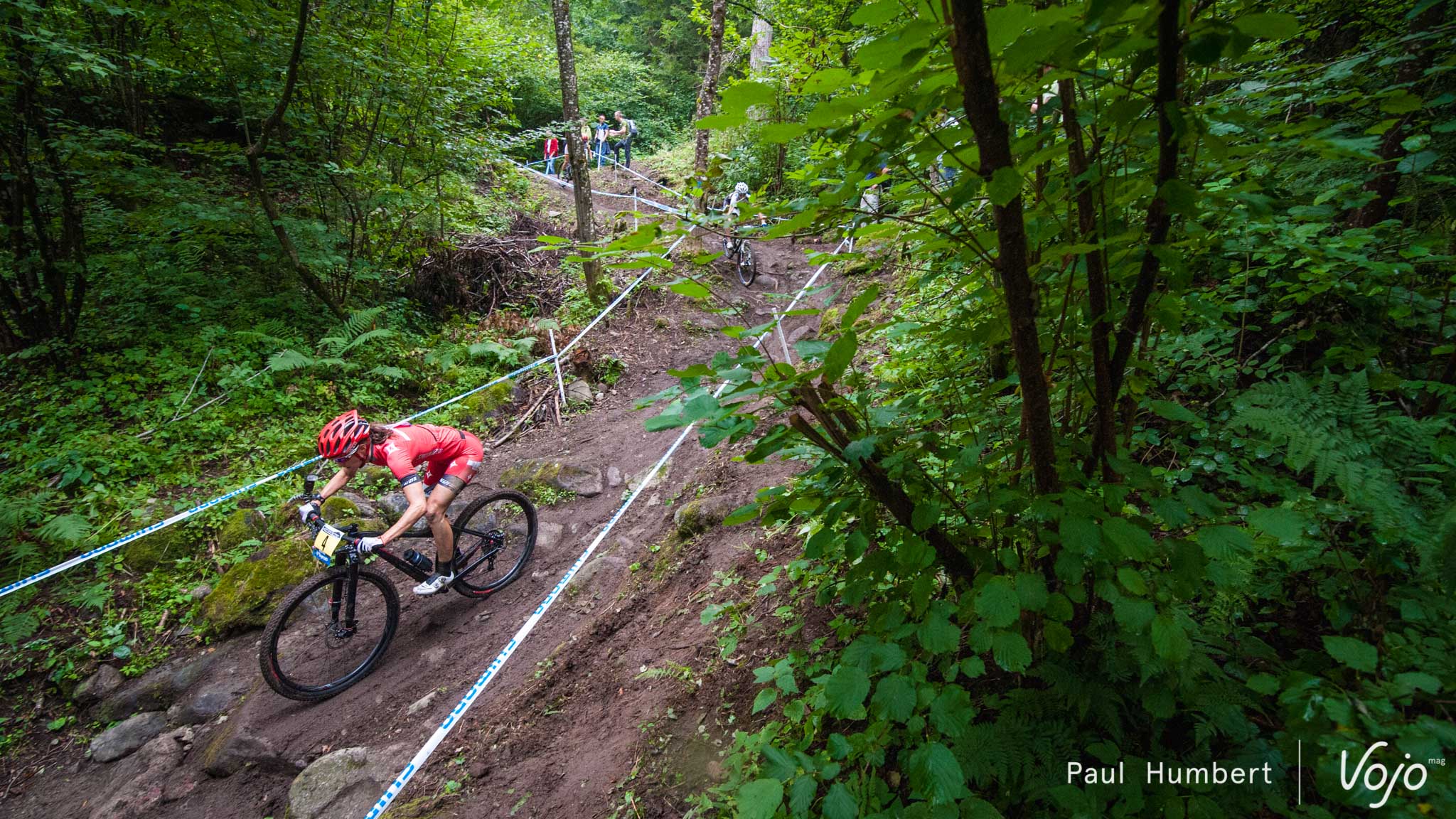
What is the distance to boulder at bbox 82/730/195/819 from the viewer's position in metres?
3.63

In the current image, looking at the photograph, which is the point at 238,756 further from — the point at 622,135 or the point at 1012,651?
the point at 622,135

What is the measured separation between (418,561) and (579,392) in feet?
12.6

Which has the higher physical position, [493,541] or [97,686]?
[493,541]

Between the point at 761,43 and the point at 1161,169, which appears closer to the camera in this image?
the point at 1161,169

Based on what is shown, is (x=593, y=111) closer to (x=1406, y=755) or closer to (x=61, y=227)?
(x=61, y=227)

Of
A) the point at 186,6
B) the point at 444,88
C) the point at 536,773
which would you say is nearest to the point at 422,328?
the point at 444,88

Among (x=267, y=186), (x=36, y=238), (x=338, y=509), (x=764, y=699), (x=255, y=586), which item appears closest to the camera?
(x=764, y=699)

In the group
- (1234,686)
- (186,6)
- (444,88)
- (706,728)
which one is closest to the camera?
(1234,686)

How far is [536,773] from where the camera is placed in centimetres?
299

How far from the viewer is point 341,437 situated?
13.6 ft

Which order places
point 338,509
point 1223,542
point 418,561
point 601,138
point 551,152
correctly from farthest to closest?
point 551,152, point 601,138, point 338,509, point 418,561, point 1223,542

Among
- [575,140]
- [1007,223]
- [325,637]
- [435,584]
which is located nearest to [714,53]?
[575,140]

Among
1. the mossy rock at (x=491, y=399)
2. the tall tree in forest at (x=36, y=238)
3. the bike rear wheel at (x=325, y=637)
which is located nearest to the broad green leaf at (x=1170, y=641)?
the bike rear wheel at (x=325, y=637)

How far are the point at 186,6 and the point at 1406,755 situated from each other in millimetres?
10135
